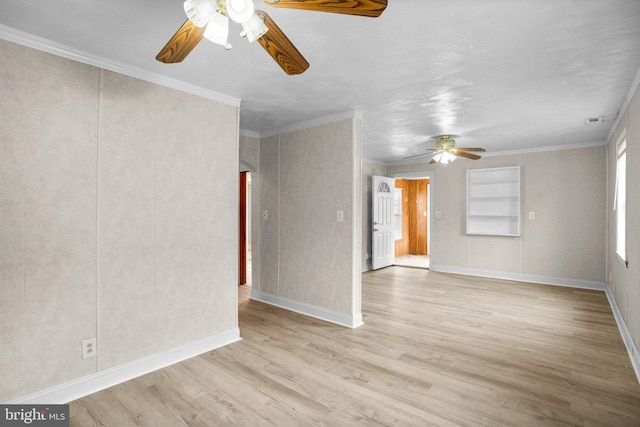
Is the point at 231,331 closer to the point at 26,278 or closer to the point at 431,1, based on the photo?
the point at 26,278

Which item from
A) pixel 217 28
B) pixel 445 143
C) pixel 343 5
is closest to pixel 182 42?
pixel 217 28

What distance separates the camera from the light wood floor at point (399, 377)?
2141 millimetres

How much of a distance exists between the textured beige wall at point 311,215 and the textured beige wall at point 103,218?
1.10 meters

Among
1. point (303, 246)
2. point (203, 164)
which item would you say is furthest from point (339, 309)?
point (203, 164)

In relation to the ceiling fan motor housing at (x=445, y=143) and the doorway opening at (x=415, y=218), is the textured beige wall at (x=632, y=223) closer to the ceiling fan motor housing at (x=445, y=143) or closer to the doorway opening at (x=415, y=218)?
the ceiling fan motor housing at (x=445, y=143)

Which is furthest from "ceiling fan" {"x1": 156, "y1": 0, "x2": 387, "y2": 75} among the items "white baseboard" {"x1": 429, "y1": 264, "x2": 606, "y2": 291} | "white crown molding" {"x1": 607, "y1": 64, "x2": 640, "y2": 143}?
"white baseboard" {"x1": 429, "y1": 264, "x2": 606, "y2": 291}

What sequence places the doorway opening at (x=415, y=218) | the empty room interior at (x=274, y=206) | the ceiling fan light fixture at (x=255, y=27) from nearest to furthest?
the ceiling fan light fixture at (x=255, y=27), the empty room interior at (x=274, y=206), the doorway opening at (x=415, y=218)

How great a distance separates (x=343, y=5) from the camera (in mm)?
1312

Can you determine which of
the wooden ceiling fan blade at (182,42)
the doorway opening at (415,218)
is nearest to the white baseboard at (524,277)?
the doorway opening at (415,218)

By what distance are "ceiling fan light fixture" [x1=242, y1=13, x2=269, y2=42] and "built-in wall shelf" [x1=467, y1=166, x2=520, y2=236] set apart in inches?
234

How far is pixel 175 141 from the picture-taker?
9.55 ft

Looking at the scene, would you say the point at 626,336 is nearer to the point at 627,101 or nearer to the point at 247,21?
the point at 627,101

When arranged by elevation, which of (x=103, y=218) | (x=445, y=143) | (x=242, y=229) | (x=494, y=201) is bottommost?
(x=242, y=229)

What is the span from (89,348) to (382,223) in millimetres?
5792
